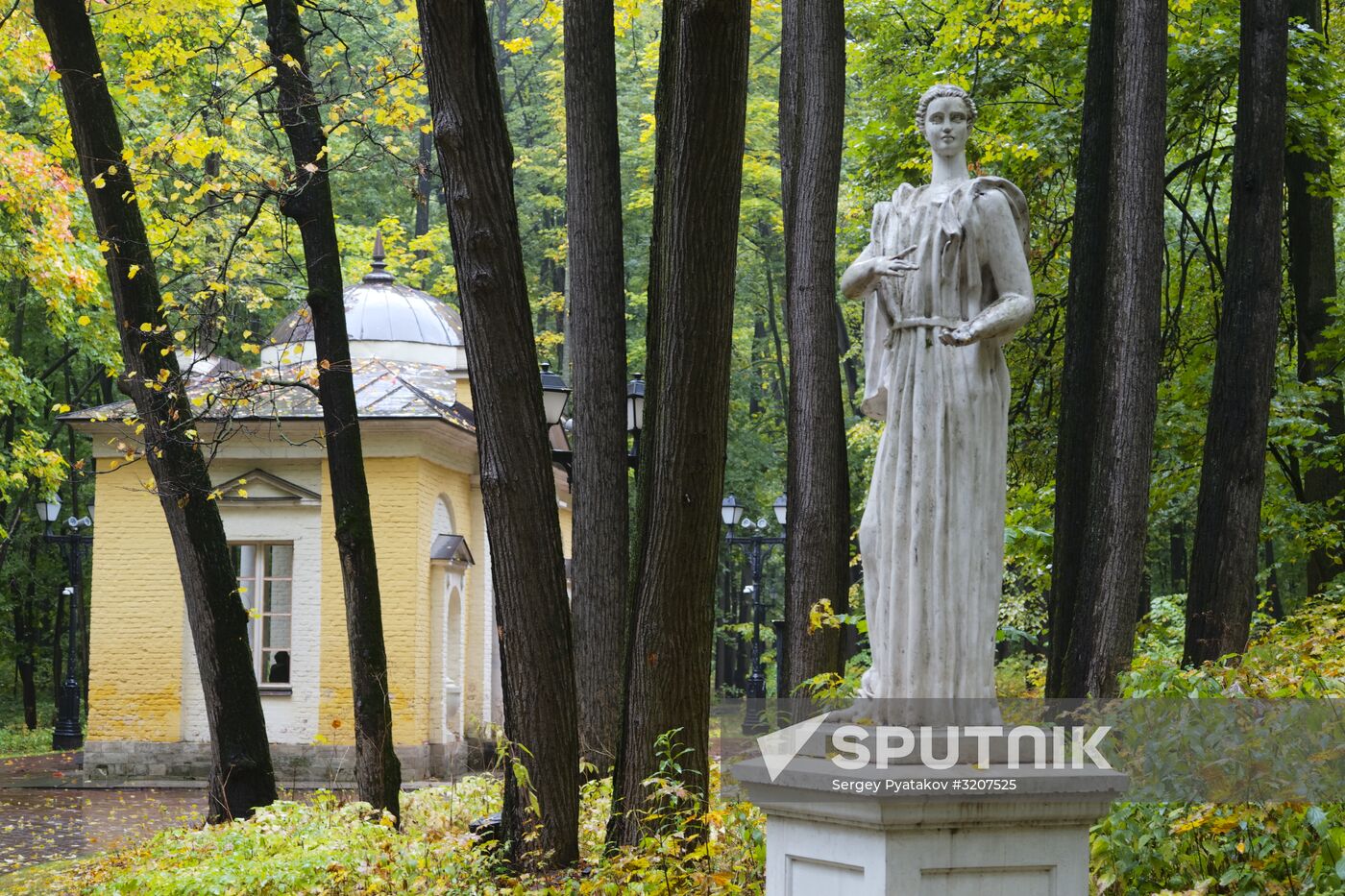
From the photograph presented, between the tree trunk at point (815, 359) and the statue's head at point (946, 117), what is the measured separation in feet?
19.0

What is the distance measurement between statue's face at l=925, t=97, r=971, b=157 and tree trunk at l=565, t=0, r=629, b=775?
18.3 feet

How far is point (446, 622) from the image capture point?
25.0m

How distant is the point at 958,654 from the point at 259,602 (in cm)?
2068

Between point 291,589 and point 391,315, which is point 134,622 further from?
point 391,315

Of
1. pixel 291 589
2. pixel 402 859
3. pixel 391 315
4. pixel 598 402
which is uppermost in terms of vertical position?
pixel 391 315

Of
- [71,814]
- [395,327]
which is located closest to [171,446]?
[71,814]

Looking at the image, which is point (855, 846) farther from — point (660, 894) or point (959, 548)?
point (660, 894)

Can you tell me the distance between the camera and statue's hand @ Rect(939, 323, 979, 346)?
5574 mm

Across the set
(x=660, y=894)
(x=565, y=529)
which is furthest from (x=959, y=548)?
(x=565, y=529)

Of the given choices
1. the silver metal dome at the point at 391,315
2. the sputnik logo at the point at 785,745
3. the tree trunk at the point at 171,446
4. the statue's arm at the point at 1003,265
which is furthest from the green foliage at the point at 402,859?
the silver metal dome at the point at 391,315

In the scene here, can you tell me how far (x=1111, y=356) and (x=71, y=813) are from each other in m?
14.9

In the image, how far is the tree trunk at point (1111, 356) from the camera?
10242 mm

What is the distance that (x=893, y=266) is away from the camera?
5.65 metres

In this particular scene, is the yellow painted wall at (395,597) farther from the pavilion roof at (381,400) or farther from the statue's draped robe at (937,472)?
the statue's draped robe at (937,472)
